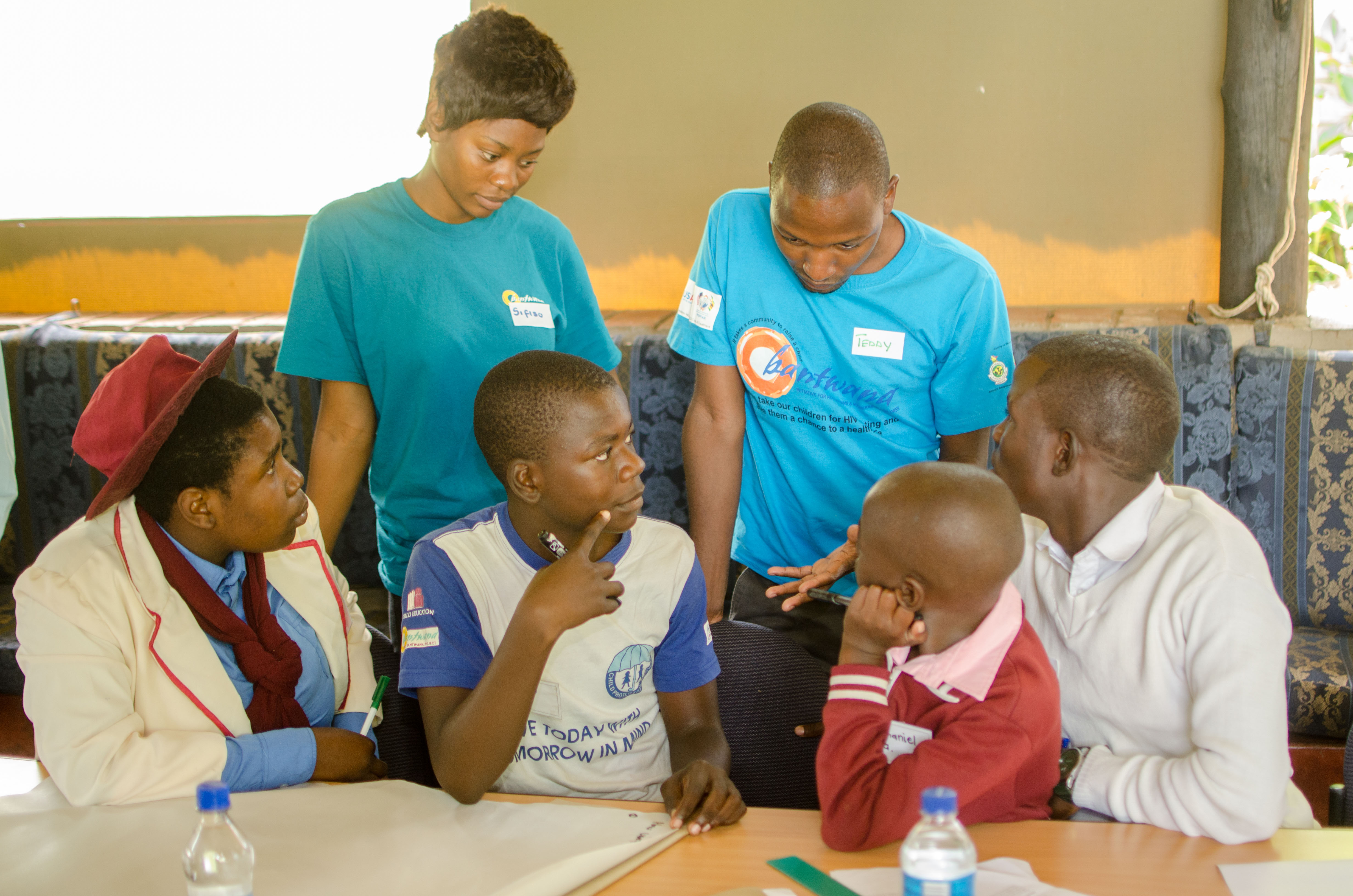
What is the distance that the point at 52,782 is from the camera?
1344 mm

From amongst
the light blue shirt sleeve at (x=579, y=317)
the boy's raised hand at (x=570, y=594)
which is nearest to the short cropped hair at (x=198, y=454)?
the boy's raised hand at (x=570, y=594)

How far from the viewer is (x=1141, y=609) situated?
139 cm

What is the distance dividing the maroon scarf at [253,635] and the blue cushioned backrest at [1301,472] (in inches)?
99.4

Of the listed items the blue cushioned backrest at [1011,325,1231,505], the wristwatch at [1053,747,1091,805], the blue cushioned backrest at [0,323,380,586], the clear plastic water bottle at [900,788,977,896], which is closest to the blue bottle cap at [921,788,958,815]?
the clear plastic water bottle at [900,788,977,896]

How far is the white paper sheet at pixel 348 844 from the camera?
1.10 m

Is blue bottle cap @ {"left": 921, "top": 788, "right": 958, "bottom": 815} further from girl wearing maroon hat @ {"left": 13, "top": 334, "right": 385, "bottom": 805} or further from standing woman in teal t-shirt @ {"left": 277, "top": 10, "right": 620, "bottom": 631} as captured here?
standing woman in teal t-shirt @ {"left": 277, "top": 10, "right": 620, "bottom": 631}

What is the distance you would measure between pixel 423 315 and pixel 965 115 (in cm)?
213

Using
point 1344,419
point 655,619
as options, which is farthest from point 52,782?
point 1344,419

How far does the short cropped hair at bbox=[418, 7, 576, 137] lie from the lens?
1795 mm

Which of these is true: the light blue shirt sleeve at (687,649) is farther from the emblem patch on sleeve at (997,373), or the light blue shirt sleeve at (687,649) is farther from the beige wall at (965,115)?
the beige wall at (965,115)

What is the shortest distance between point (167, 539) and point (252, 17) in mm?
Answer: 2821

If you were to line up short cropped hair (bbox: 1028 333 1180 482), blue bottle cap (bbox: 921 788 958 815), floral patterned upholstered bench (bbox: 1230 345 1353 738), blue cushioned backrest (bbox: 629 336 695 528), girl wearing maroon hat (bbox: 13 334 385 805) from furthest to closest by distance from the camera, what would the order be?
blue cushioned backrest (bbox: 629 336 695 528) → floral patterned upholstered bench (bbox: 1230 345 1353 738) → short cropped hair (bbox: 1028 333 1180 482) → girl wearing maroon hat (bbox: 13 334 385 805) → blue bottle cap (bbox: 921 788 958 815)

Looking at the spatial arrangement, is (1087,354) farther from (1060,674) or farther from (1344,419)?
(1344,419)

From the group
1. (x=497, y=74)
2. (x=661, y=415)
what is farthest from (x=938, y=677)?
(x=661, y=415)
